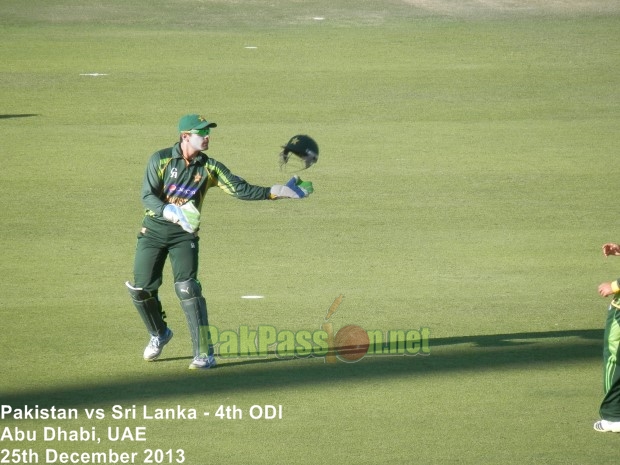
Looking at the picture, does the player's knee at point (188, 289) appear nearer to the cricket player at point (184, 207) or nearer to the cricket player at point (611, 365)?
the cricket player at point (184, 207)

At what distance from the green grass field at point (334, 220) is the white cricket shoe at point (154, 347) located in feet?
0.24

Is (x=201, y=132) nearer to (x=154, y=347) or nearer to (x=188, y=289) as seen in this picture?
(x=188, y=289)

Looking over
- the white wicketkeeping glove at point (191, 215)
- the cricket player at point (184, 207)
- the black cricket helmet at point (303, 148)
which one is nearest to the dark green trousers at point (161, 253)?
the cricket player at point (184, 207)

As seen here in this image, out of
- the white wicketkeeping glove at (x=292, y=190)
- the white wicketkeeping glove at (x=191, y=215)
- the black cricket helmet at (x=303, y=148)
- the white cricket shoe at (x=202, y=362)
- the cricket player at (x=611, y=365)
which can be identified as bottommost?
the white cricket shoe at (x=202, y=362)

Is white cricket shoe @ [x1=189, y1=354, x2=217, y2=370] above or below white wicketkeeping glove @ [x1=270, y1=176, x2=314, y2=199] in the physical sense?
below

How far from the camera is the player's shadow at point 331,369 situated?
27.6 feet

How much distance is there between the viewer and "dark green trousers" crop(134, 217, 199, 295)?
8820 millimetres

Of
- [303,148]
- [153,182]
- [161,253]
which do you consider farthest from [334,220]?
[153,182]

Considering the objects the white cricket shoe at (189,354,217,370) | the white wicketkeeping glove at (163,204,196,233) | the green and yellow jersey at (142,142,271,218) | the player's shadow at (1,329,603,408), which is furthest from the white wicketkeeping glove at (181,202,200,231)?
the player's shadow at (1,329,603,408)

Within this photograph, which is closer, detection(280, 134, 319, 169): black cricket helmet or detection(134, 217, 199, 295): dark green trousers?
detection(134, 217, 199, 295): dark green trousers

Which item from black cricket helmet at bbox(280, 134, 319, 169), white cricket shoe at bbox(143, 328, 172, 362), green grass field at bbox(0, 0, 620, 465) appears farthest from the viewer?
black cricket helmet at bbox(280, 134, 319, 169)

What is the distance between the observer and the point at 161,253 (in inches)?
352

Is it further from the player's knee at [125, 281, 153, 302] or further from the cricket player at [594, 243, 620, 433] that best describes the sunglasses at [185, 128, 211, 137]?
the cricket player at [594, 243, 620, 433]

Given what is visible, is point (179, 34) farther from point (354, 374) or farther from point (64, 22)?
point (354, 374)
